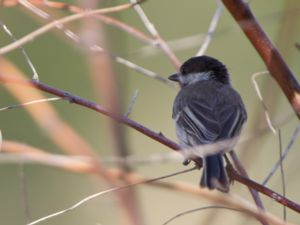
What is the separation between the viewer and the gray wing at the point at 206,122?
385 cm

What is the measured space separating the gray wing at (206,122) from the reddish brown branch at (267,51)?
1540mm

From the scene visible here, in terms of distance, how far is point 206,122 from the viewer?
3.96 meters

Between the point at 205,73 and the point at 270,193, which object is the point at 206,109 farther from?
the point at 270,193

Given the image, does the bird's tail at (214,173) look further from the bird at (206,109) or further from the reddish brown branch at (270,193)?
the reddish brown branch at (270,193)

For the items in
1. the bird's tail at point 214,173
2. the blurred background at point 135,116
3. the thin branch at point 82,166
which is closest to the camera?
the thin branch at point 82,166

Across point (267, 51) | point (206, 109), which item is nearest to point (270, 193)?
point (267, 51)

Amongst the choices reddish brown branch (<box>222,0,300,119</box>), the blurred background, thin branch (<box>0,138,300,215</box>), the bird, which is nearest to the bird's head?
the bird

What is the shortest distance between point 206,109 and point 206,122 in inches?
8.4

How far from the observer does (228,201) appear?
125 cm

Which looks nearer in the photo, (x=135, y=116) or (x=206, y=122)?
(x=206, y=122)

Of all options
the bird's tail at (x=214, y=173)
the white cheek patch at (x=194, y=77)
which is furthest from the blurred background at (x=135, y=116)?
the bird's tail at (x=214, y=173)

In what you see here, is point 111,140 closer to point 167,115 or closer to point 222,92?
point 222,92

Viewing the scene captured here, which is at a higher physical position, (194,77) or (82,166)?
(194,77)

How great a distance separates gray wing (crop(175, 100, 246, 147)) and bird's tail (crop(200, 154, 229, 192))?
18.8 inches
